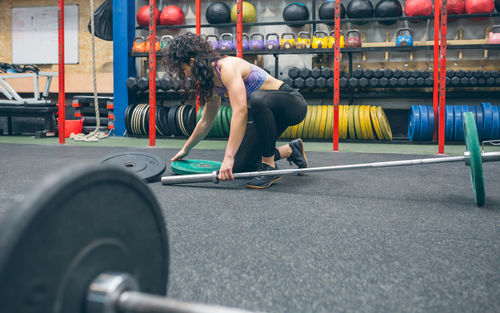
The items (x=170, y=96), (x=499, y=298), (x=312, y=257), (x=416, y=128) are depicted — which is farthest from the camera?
(x=170, y=96)

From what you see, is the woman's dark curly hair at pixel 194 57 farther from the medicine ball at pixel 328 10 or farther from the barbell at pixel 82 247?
the medicine ball at pixel 328 10

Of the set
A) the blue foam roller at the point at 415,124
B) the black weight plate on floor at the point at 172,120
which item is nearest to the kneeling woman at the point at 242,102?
the blue foam roller at the point at 415,124

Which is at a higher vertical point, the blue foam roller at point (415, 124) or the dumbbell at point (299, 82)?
the dumbbell at point (299, 82)

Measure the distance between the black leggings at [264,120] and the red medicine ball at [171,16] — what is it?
4.01 m

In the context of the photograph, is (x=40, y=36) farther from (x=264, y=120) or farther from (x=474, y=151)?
(x=474, y=151)

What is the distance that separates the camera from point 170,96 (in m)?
6.12

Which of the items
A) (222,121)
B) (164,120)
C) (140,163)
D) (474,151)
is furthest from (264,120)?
(164,120)

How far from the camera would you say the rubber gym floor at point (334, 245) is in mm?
837

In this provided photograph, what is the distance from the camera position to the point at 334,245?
46.3 inches

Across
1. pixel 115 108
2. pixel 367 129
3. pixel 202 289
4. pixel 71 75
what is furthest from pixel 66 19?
pixel 202 289

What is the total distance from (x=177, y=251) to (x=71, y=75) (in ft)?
19.8

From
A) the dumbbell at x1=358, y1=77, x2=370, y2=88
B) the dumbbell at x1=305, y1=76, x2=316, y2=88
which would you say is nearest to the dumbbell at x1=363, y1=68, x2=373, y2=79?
the dumbbell at x1=358, y1=77, x2=370, y2=88

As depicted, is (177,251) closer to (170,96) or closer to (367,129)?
(367,129)

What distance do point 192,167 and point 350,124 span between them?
312cm
